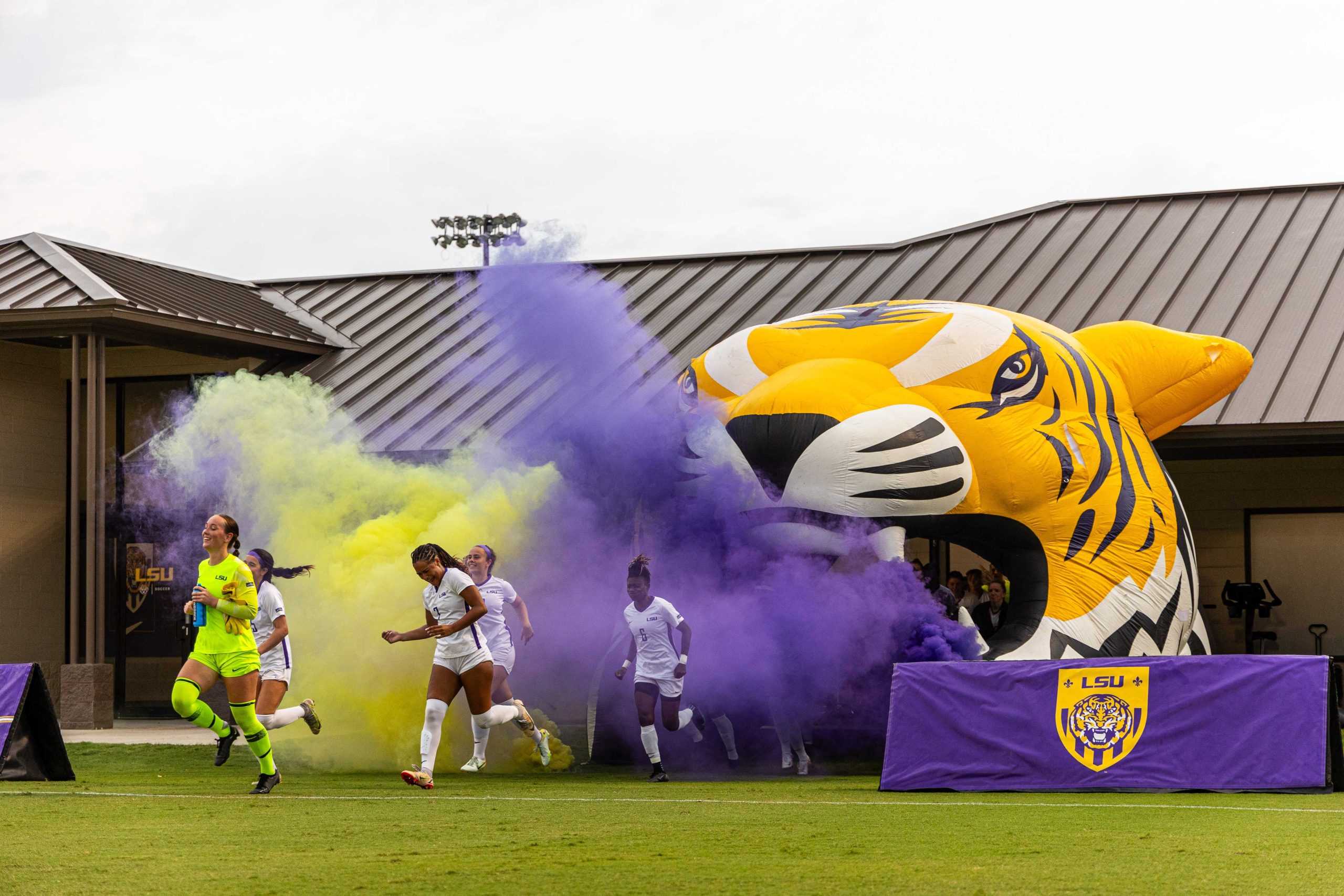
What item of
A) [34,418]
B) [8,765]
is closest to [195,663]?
[8,765]

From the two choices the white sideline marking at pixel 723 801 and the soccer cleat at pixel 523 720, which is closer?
the white sideline marking at pixel 723 801

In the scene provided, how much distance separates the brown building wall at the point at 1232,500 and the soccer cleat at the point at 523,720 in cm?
1068

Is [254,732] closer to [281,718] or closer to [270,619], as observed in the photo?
[281,718]

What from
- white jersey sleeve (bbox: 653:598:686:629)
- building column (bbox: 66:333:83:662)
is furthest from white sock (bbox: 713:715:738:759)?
building column (bbox: 66:333:83:662)

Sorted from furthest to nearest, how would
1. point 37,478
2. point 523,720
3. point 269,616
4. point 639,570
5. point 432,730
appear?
point 37,478 < point 269,616 < point 523,720 < point 639,570 < point 432,730

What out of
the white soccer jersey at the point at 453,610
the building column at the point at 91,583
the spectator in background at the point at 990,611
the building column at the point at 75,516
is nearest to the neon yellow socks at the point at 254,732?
the white soccer jersey at the point at 453,610

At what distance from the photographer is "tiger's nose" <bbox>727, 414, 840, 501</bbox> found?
12.8 metres

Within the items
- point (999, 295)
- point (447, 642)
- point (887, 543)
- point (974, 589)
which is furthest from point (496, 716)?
point (999, 295)

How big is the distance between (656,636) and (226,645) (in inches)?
121

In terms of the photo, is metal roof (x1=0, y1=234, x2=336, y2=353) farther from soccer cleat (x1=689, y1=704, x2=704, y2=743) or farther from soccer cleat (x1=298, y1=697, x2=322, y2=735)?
soccer cleat (x1=689, y1=704, x2=704, y2=743)

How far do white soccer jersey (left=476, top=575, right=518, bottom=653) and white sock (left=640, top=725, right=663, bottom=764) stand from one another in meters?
1.40

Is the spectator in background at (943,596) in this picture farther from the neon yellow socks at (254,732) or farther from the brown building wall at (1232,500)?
the brown building wall at (1232,500)

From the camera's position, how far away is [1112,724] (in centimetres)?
1077

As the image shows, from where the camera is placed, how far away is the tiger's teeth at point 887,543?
12.8m
